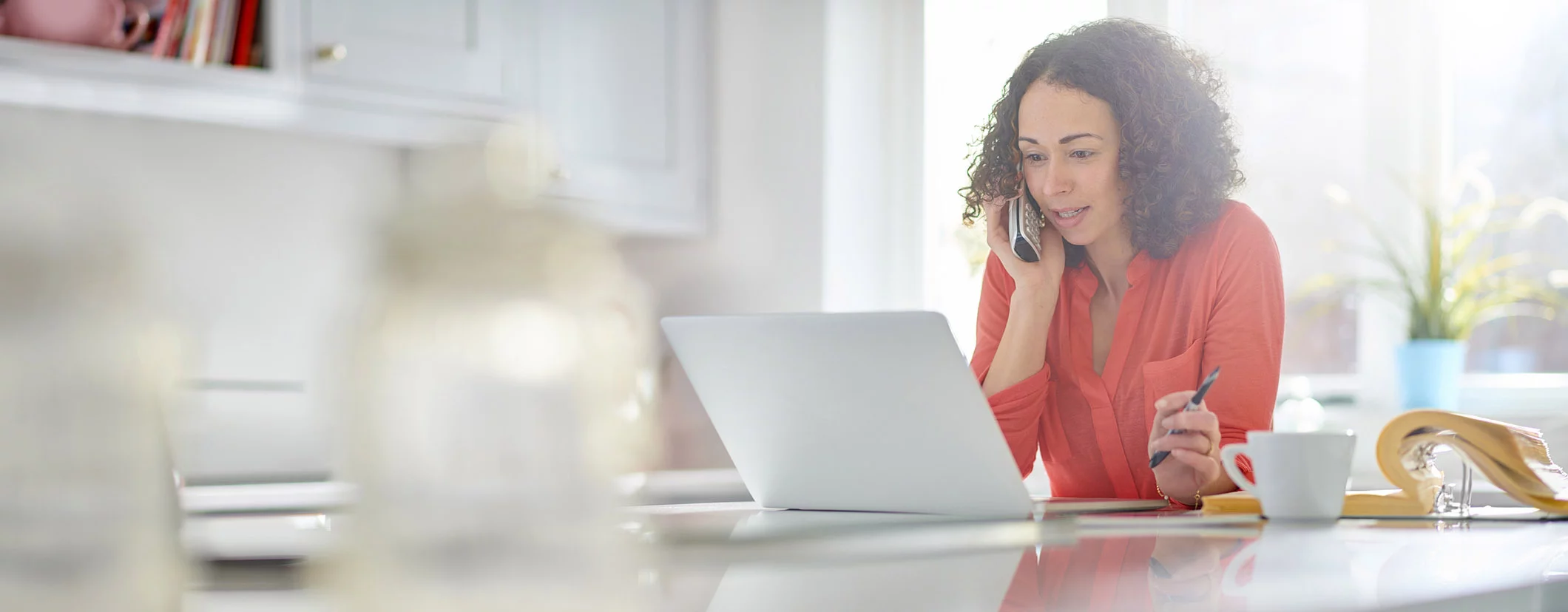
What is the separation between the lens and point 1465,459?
1037 mm

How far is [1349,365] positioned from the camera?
287cm

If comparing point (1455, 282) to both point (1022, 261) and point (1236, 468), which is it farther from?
point (1236, 468)

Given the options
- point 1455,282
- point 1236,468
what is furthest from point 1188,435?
point 1455,282

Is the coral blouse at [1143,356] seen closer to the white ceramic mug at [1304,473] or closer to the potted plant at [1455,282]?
the white ceramic mug at [1304,473]

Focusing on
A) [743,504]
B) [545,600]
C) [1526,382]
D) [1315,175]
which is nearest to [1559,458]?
[1526,382]

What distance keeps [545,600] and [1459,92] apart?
304 cm

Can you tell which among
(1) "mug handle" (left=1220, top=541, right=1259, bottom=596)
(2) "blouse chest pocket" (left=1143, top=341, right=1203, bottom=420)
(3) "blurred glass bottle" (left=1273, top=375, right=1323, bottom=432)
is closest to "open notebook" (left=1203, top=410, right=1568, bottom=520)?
(1) "mug handle" (left=1220, top=541, right=1259, bottom=596)

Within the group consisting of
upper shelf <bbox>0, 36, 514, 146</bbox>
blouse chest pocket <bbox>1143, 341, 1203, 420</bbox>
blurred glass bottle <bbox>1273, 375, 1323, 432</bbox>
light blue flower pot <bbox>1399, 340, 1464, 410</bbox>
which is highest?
upper shelf <bbox>0, 36, 514, 146</bbox>

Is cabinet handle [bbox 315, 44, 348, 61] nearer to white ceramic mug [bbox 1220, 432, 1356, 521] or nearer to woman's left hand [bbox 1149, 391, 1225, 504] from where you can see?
woman's left hand [bbox 1149, 391, 1225, 504]

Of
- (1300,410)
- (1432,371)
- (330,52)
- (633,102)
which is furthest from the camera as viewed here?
(633,102)

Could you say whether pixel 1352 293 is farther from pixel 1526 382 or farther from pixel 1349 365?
pixel 1526 382

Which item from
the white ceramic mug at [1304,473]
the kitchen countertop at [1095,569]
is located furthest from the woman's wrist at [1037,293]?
the kitchen countertop at [1095,569]

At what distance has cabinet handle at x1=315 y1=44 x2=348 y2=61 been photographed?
223 cm

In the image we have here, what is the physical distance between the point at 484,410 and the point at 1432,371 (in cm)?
281
